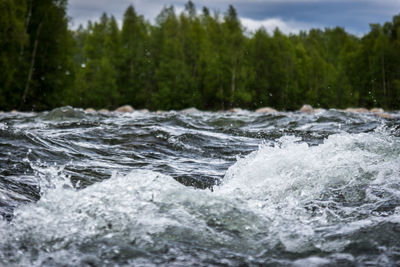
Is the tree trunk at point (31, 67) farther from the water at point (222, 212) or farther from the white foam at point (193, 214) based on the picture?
the white foam at point (193, 214)

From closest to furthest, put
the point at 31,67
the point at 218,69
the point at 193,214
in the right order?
1. the point at 193,214
2. the point at 31,67
3. the point at 218,69

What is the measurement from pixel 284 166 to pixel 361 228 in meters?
1.24

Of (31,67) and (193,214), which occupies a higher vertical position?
(31,67)

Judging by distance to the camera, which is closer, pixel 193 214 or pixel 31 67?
pixel 193 214

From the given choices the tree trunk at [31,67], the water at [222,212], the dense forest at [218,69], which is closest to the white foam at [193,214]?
the water at [222,212]

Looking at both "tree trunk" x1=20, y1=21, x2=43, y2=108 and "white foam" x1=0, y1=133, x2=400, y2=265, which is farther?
"tree trunk" x1=20, y1=21, x2=43, y2=108

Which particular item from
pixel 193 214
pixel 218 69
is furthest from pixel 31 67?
pixel 193 214

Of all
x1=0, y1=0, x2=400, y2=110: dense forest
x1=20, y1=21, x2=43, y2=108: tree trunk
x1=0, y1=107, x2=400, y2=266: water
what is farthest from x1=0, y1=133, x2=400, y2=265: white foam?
x1=0, y1=0, x2=400, y2=110: dense forest

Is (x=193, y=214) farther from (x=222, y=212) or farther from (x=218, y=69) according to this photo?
(x=218, y=69)

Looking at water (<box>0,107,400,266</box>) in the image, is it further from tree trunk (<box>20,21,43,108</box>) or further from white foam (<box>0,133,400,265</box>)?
tree trunk (<box>20,21,43,108</box>)

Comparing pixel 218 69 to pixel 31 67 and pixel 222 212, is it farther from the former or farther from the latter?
pixel 222 212

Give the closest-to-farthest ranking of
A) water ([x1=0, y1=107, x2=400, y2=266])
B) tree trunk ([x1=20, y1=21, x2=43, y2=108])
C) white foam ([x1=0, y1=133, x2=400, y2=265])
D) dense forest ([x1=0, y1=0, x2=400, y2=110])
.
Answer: water ([x1=0, y1=107, x2=400, y2=266])
white foam ([x1=0, y1=133, x2=400, y2=265])
tree trunk ([x1=20, y1=21, x2=43, y2=108])
dense forest ([x1=0, y1=0, x2=400, y2=110])

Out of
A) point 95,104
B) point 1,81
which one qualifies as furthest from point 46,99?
point 95,104

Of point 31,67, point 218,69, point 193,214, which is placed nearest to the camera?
point 193,214
